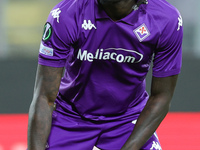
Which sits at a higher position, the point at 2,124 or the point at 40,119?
the point at 40,119

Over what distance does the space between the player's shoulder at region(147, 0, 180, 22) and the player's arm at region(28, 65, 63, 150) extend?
1.87ft

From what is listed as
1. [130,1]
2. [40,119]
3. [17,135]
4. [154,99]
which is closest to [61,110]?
[40,119]

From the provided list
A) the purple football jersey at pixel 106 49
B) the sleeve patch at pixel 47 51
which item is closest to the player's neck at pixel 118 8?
the purple football jersey at pixel 106 49

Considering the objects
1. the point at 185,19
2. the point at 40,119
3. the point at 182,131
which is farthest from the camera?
the point at 185,19

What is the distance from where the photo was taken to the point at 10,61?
23.3 ft

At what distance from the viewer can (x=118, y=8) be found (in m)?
2.88

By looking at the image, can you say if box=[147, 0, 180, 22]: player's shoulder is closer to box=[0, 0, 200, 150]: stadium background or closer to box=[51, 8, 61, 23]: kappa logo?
box=[51, 8, 61, 23]: kappa logo

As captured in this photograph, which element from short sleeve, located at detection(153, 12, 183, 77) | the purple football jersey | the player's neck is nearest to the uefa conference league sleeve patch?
the purple football jersey

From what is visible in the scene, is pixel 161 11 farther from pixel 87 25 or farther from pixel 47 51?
pixel 47 51

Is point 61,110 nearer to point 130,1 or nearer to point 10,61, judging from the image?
point 130,1

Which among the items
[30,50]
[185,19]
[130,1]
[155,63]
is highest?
[130,1]

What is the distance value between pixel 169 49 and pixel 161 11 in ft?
0.67

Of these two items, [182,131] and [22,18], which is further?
[22,18]

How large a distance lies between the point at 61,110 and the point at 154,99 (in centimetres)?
52
